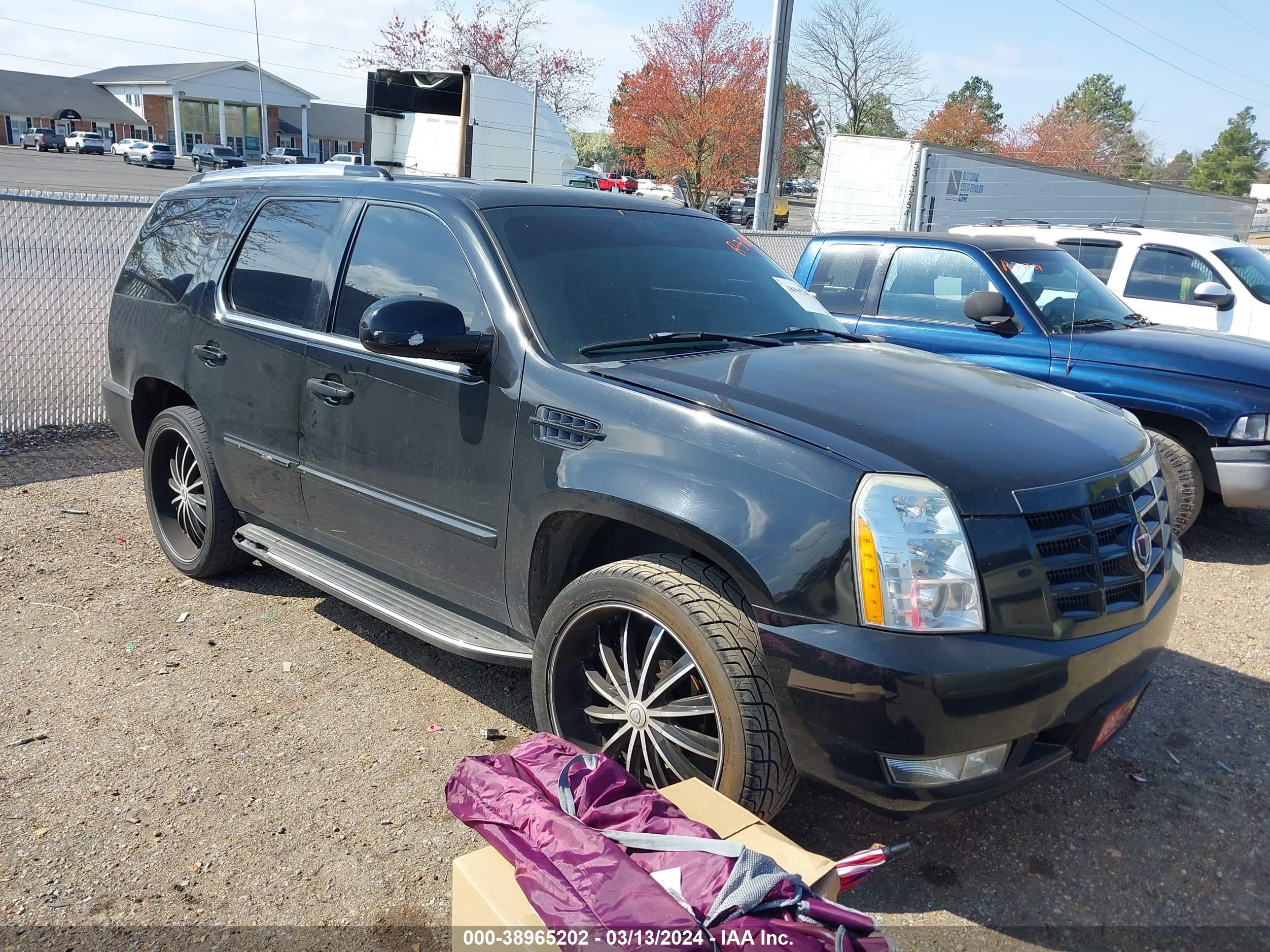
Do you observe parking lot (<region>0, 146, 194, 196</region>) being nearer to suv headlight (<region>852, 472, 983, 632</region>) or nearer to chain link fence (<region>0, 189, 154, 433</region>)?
chain link fence (<region>0, 189, 154, 433</region>)

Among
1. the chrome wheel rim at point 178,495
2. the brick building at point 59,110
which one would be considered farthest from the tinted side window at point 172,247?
the brick building at point 59,110

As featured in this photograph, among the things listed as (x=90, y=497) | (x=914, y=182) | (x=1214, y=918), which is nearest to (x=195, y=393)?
(x=90, y=497)

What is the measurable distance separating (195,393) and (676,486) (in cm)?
286

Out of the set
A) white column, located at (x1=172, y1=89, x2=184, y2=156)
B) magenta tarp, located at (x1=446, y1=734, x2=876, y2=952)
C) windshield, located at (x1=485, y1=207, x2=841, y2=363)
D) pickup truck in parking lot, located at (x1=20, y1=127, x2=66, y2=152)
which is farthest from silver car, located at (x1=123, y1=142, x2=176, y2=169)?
magenta tarp, located at (x1=446, y1=734, x2=876, y2=952)

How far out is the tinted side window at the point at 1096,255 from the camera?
28.4 feet

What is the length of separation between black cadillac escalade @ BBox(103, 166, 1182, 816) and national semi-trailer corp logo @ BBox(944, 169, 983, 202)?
524 inches

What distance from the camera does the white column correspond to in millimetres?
68625

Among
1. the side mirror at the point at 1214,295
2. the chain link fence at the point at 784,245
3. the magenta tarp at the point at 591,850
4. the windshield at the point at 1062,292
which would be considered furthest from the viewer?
the chain link fence at the point at 784,245

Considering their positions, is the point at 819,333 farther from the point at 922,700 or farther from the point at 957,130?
the point at 957,130

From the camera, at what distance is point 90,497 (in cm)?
616

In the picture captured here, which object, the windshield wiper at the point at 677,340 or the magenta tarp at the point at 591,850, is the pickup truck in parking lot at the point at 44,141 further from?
the magenta tarp at the point at 591,850

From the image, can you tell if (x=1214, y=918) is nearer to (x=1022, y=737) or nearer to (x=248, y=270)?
(x=1022, y=737)

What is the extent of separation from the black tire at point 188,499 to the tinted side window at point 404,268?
4.12 feet

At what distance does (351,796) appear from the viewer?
3205mm
